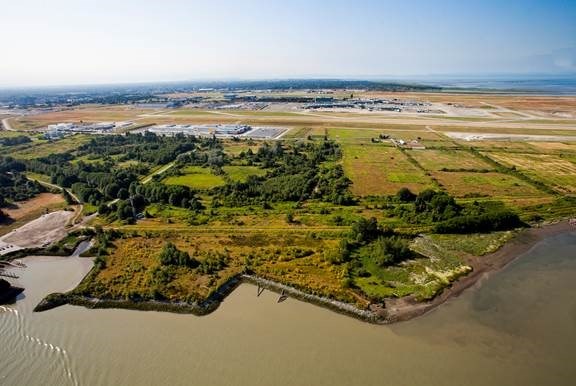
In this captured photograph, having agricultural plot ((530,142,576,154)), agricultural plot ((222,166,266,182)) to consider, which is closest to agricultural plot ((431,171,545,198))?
agricultural plot ((530,142,576,154))

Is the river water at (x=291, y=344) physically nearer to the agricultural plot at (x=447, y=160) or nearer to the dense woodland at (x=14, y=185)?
the dense woodland at (x=14, y=185)

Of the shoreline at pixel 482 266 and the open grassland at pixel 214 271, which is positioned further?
the open grassland at pixel 214 271

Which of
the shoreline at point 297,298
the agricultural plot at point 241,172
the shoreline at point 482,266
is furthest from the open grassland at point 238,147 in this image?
the shoreline at point 482,266

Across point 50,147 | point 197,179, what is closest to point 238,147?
point 197,179

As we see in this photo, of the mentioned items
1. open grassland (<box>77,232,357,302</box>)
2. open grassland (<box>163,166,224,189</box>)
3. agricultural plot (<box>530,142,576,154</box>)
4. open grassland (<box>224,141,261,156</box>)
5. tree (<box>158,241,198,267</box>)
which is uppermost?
open grassland (<box>224,141,261,156</box>)

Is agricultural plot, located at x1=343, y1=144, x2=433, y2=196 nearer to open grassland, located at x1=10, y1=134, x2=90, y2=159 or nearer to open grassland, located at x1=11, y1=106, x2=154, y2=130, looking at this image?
open grassland, located at x1=10, y1=134, x2=90, y2=159

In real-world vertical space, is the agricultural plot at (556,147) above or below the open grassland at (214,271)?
above
